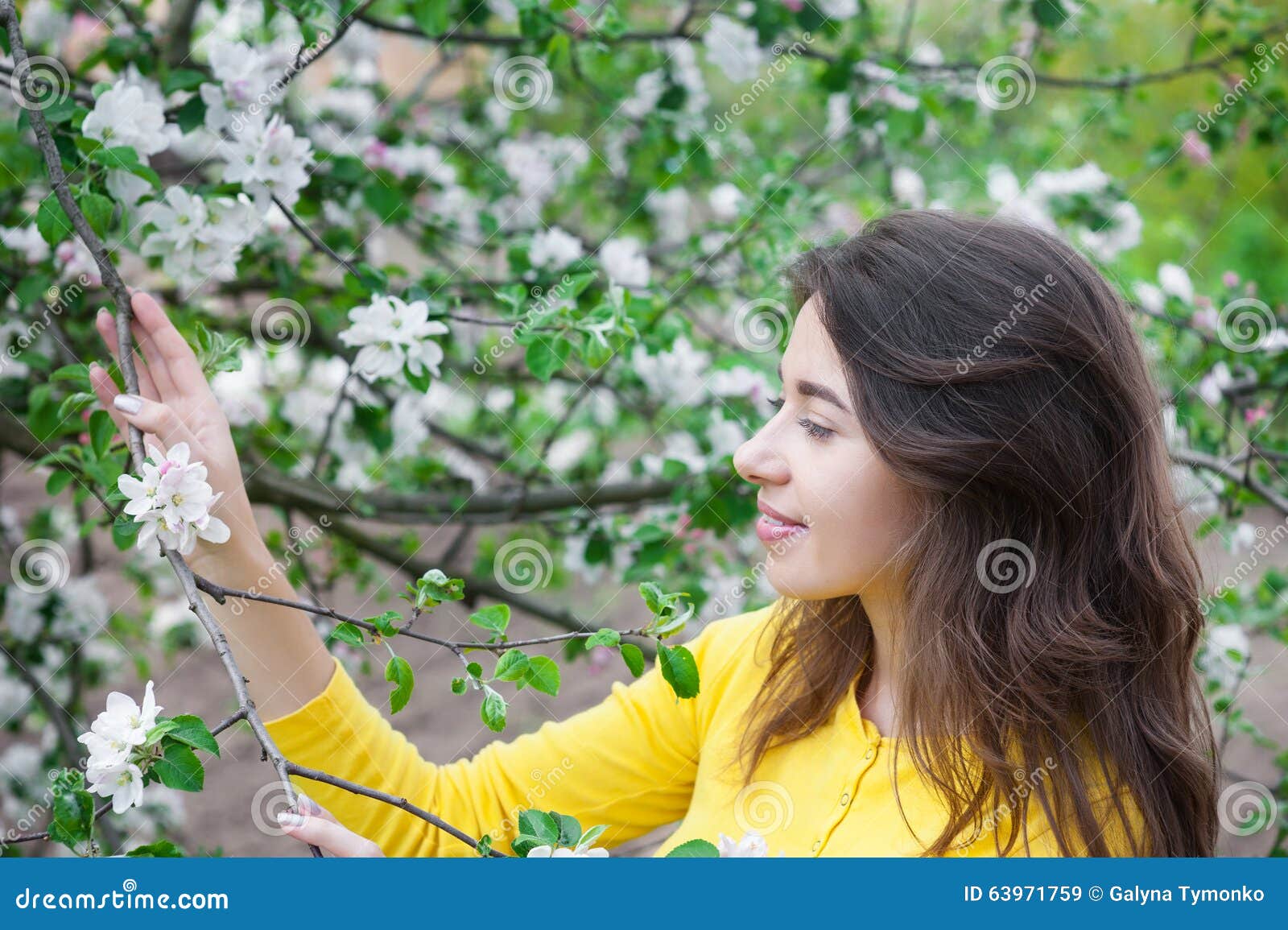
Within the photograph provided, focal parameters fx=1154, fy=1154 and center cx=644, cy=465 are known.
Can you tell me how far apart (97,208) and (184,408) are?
0.27 metres

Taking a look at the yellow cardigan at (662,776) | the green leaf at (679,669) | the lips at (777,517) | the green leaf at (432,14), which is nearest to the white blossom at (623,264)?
the green leaf at (432,14)

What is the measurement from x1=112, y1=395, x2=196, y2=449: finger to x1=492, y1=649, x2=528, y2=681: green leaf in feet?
1.44

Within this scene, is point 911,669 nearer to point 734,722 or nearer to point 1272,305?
point 734,722

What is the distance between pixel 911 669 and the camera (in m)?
1.38

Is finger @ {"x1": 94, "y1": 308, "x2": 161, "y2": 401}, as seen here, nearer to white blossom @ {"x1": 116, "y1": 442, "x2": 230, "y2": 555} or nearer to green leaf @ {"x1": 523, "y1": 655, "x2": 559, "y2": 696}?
white blossom @ {"x1": 116, "y1": 442, "x2": 230, "y2": 555}

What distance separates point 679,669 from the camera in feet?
3.74

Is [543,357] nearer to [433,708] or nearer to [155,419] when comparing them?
[155,419]

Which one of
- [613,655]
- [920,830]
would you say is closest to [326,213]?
[613,655]

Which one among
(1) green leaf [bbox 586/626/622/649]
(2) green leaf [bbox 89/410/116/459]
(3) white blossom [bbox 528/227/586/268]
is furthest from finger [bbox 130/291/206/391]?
(3) white blossom [bbox 528/227/586/268]

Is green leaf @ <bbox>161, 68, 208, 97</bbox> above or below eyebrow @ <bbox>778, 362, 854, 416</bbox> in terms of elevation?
above

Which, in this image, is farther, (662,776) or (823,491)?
(662,776)

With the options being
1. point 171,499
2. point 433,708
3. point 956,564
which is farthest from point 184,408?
point 433,708

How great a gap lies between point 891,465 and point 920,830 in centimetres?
42

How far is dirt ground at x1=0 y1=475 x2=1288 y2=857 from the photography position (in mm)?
3010
